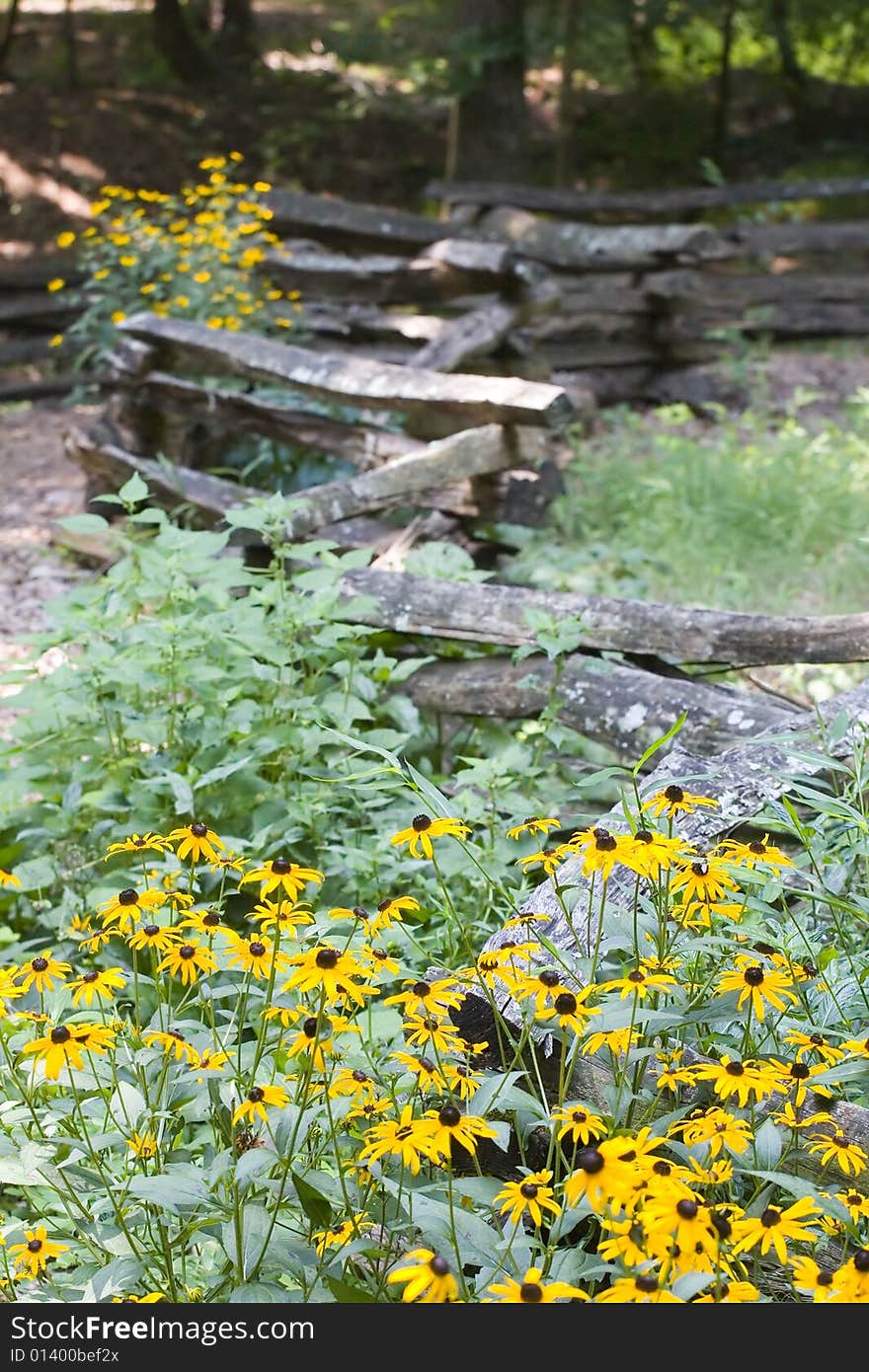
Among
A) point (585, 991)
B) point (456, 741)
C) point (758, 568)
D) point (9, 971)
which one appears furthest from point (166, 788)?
point (758, 568)

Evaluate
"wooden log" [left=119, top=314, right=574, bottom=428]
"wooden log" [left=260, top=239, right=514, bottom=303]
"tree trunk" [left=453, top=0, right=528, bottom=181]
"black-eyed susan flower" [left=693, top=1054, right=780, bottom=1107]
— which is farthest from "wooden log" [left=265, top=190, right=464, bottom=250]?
"black-eyed susan flower" [left=693, top=1054, right=780, bottom=1107]

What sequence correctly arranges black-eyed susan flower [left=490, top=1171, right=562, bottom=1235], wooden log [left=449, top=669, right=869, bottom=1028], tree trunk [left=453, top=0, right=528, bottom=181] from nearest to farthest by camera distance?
black-eyed susan flower [left=490, top=1171, right=562, bottom=1235] → wooden log [left=449, top=669, right=869, bottom=1028] → tree trunk [left=453, top=0, right=528, bottom=181]

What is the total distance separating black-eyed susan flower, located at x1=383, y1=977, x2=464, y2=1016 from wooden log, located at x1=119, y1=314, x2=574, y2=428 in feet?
13.2

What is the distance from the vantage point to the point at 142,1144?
6.55 feet

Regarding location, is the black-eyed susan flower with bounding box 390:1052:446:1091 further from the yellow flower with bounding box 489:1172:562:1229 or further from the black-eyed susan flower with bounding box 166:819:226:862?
the black-eyed susan flower with bounding box 166:819:226:862

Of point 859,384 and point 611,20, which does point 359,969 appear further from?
point 611,20

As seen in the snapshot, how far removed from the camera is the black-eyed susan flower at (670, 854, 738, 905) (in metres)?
2.07

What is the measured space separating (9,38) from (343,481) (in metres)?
13.2

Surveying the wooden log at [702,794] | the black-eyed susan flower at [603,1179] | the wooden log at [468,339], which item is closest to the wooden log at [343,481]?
the wooden log at [468,339]

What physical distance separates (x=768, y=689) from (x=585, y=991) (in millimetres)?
2543

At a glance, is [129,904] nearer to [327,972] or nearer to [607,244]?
[327,972]

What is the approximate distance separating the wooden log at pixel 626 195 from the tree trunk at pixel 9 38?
779 cm

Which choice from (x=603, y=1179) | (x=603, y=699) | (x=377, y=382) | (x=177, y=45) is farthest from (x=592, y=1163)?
(x=177, y=45)

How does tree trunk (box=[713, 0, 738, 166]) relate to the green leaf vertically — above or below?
above
